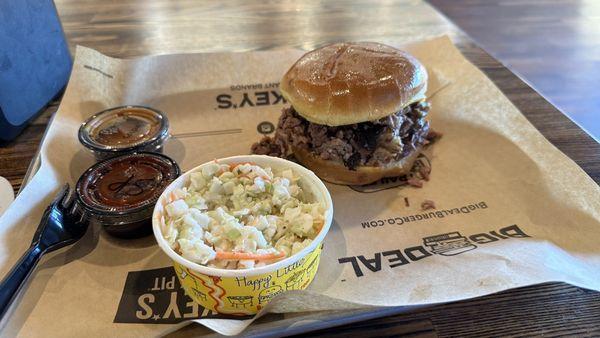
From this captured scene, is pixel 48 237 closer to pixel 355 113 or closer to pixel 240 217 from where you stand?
pixel 240 217

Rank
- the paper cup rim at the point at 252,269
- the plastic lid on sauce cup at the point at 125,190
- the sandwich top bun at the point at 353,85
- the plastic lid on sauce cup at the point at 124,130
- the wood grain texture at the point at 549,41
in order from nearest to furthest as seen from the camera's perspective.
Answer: the paper cup rim at the point at 252,269 < the plastic lid on sauce cup at the point at 125,190 < the sandwich top bun at the point at 353,85 < the plastic lid on sauce cup at the point at 124,130 < the wood grain texture at the point at 549,41

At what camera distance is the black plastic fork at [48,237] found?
1.20 m

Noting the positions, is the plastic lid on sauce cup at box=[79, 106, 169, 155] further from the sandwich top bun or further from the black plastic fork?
the sandwich top bun

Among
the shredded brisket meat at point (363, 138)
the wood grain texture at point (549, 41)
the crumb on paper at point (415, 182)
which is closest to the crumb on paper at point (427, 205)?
the crumb on paper at point (415, 182)

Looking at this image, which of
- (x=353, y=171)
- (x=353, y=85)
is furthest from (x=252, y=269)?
(x=353, y=85)

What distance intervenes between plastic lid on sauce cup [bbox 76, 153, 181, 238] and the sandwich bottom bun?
567mm

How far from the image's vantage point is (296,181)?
1487 millimetres

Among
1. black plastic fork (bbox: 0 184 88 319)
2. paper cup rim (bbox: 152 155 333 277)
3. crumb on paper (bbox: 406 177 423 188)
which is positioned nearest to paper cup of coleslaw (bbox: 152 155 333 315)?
paper cup rim (bbox: 152 155 333 277)

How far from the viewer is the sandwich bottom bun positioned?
1.78 m

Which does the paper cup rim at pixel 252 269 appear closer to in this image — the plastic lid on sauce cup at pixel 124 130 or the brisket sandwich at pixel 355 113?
the brisket sandwich at pixel 355 113

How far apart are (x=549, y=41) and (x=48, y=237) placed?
490 cm

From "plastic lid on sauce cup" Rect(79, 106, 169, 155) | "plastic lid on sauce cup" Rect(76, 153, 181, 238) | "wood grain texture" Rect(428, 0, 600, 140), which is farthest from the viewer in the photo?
"wood grain texture" Rect(428, 0, 600, 140)

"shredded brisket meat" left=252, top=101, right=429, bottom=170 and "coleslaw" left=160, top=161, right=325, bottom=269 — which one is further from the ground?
"coleslaw" left=160, top=161, right=325, bottom=269

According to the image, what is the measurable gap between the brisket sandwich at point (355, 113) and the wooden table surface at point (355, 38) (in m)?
0.66
